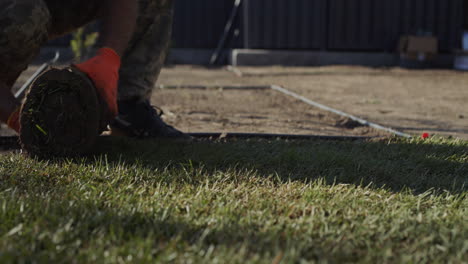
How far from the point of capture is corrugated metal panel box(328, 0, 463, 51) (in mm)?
9734

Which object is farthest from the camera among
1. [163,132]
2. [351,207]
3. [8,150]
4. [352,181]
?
[163,132]

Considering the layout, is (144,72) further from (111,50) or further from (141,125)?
(111,50)

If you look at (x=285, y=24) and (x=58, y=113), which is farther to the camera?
(x=285, y=24)

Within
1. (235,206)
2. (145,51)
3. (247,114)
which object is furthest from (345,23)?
(235,206)

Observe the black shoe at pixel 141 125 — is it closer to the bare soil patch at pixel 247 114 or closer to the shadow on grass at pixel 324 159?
the shadow on grass at pixel 324 159

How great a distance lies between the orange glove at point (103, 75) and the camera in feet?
6.19

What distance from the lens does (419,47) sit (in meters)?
9.13

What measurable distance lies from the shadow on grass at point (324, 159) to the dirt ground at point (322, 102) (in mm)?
717

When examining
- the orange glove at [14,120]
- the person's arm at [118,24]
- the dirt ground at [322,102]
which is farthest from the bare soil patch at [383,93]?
the orange glove at [14,120]

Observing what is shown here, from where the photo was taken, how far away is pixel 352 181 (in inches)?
65.7

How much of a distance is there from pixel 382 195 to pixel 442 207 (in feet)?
0.54

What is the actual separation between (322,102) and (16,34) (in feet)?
9.73

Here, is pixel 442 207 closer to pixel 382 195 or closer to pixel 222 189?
pixel 382 195

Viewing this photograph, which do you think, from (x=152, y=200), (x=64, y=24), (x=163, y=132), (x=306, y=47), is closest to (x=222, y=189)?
(x=152, y=200)
